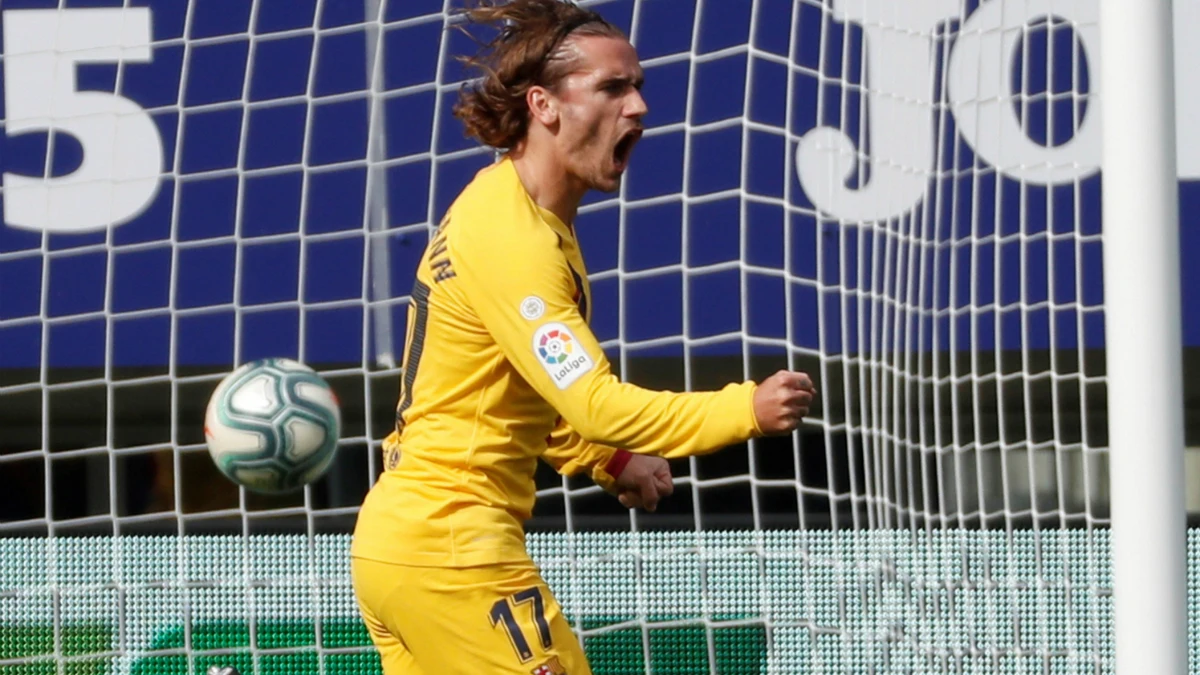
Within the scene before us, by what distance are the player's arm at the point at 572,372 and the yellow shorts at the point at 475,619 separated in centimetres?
30

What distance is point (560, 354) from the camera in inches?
100.0

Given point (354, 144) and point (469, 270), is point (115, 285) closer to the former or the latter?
point (354, 144)

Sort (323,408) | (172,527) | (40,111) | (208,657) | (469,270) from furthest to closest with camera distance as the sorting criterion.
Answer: (172,527) → (40,111) → (208,657) → (323,408) → (469,270)

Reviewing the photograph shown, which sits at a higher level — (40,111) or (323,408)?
(40,111)

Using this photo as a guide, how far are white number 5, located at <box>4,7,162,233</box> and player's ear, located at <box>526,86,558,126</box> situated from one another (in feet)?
8.11

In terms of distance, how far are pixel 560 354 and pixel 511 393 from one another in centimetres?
22

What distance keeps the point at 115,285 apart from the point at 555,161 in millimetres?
2824

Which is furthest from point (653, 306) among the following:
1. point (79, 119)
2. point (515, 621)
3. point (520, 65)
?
point (515, 621)

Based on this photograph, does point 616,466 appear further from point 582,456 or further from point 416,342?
point 416,342

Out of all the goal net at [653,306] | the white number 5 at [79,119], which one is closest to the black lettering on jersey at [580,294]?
the goal net at [653,306]

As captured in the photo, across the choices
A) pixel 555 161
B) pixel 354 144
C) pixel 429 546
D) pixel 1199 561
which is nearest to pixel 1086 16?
pixel 1199 561

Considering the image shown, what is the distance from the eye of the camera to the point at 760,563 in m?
4.56

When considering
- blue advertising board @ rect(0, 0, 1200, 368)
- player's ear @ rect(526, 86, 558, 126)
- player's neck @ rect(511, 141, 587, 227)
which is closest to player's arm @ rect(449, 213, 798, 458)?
player's neck @ rect(511, 141, 587, 227)

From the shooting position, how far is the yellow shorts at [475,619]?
261 centimetres
